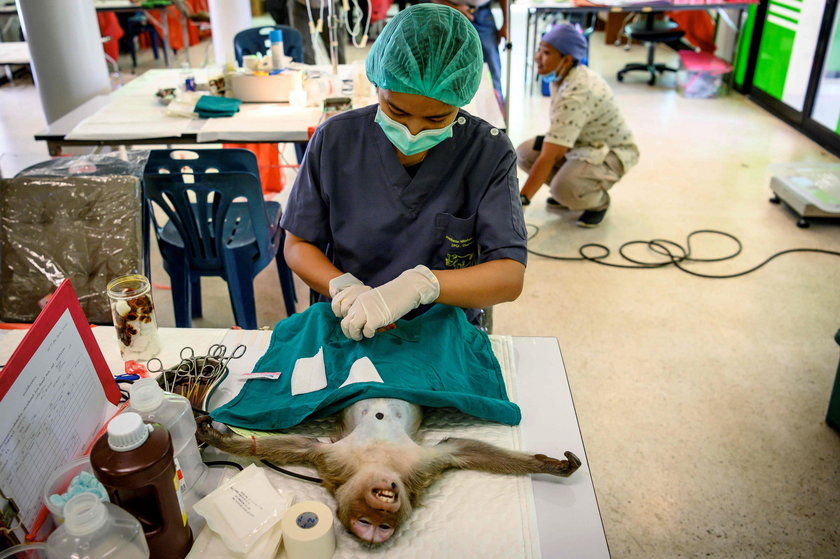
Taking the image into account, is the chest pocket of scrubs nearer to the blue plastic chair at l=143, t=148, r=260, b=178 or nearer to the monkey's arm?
the monkey's arm

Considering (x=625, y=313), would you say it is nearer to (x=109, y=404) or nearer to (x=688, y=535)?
(x=688, y=535)

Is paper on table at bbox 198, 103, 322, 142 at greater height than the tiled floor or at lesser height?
greater

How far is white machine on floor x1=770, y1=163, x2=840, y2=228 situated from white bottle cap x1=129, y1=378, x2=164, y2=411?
352 centimetres

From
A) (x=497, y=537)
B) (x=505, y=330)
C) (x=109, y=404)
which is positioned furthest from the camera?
(x=505, y=330)

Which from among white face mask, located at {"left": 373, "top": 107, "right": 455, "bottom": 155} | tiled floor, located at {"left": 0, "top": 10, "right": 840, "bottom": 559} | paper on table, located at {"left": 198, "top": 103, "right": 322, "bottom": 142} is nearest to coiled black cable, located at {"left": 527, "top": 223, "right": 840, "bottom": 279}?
tiled floor, located at {"left": 0, "top": 10, "right": 840, "bottom": 559}

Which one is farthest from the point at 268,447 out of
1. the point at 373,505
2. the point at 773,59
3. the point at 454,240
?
the point at 773,59

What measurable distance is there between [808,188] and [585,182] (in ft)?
3.97

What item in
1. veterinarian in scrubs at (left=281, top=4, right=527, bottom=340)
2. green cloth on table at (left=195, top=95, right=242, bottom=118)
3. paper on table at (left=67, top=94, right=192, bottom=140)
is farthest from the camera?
green cloth on table at (left=195, top=95, right=242, bottom=118)

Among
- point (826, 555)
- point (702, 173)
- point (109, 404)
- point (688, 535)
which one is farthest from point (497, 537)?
point (702, 173)

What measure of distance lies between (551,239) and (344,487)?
2.76 m

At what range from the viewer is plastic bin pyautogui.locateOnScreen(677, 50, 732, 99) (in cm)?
589

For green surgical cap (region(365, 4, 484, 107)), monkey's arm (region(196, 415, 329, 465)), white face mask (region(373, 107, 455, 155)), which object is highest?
green surgical cap (region(365, 4, 484, 107))

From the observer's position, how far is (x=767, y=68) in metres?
5.57

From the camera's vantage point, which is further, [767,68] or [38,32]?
[767,68]
